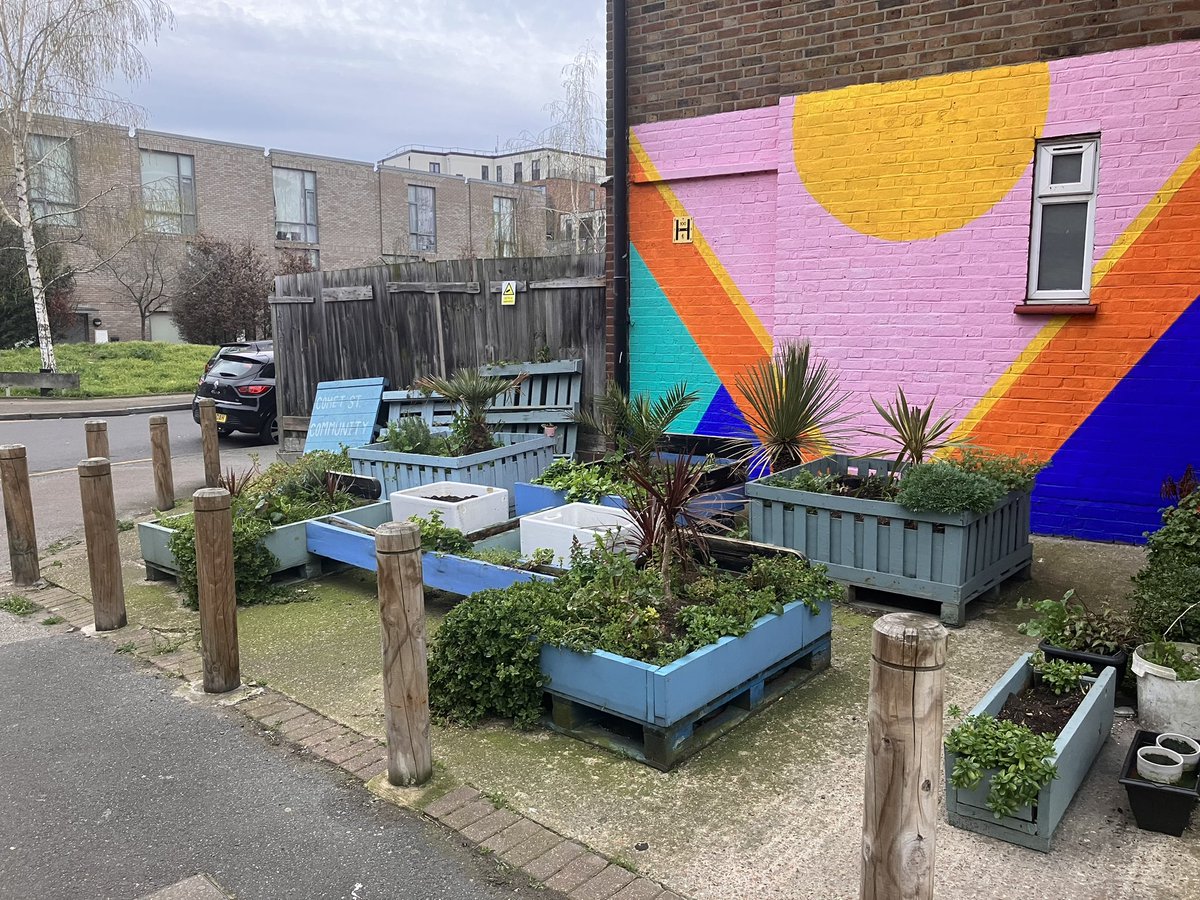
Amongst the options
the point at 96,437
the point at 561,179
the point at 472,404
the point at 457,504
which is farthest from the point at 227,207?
the point at 457,504

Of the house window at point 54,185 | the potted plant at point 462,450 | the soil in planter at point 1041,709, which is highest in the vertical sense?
the house window at point 54,185

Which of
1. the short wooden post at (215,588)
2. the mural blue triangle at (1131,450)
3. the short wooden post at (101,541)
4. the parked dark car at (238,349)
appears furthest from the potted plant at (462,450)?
the parked dark car at (238,349)

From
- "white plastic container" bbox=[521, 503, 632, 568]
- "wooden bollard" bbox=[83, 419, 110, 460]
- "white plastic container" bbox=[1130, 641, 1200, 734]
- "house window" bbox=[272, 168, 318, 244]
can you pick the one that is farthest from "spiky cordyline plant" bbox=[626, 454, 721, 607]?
"house window" bbox=[272, 168, 318, 244]

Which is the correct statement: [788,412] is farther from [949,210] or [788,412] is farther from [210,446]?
[210,446]

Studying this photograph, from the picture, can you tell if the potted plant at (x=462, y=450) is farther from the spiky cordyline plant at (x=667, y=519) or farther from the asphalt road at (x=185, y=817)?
the asphalt road at (x=185, y=817)

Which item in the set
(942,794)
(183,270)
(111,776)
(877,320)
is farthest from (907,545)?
(183,270)

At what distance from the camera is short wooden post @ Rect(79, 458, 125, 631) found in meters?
5.61

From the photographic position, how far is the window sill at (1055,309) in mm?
6629

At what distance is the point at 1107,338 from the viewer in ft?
21.7

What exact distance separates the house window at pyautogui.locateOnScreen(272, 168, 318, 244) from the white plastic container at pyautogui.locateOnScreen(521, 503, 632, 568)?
132 feet

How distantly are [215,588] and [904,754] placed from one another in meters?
3.72

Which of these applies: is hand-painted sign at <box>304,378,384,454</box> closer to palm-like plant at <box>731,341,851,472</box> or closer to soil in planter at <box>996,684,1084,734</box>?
→ palm-like plant at <box>731,341,851,472</box>

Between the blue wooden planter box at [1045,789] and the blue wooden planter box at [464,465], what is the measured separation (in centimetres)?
485

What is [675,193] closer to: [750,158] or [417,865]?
[750,158]
